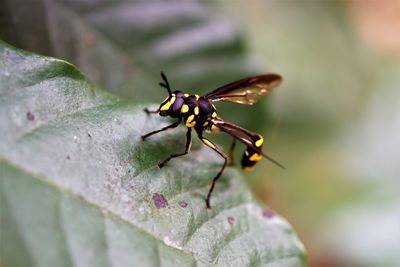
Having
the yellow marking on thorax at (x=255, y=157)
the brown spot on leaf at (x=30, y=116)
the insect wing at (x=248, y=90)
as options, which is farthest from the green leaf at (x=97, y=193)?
the insect wing at (x=248, y=90)

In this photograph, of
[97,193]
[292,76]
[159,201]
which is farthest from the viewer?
[292,76]

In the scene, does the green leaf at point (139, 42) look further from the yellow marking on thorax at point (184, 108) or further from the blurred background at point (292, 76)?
the yellow marking on thorax at point (184, 108)

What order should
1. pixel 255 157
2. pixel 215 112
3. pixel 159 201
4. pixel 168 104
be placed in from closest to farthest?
pixel 159 201
pixel 168 104
pixel 215 112
pixel 255 157

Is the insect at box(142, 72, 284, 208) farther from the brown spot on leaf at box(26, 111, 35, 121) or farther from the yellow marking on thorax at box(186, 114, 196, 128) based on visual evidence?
the brown spot on leaf at box(26, 111, 35, 121)

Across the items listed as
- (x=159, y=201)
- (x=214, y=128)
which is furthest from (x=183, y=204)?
(x=214, y=128)

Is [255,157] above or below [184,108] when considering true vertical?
below

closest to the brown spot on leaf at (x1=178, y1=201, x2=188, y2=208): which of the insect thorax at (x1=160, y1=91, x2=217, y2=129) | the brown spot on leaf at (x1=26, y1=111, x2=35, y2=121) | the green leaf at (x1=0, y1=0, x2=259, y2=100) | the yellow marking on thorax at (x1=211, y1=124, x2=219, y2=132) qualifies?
the insect thorax at (x1=160, y1=91, x2=217, y2=129)

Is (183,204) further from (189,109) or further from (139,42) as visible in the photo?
(139,42)
